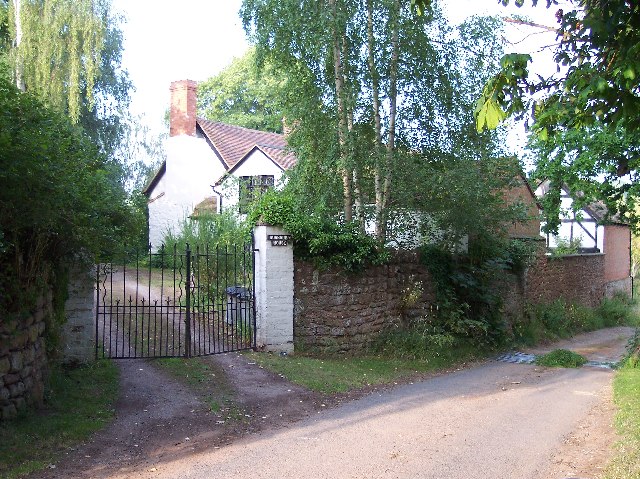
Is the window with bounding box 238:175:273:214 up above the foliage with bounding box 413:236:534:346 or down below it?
above

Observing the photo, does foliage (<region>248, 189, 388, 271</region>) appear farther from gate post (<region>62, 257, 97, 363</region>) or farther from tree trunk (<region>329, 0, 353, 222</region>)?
gate post (<region>62, 257, 97, 363</region>)

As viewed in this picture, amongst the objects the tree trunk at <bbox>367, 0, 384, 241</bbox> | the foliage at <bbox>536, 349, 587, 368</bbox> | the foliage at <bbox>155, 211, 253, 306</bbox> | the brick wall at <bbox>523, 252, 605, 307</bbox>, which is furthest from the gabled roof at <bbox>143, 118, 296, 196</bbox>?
the foliage at <bbox>536, 349, 587, 368</bbox>

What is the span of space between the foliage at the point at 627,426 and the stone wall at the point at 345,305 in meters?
4.41

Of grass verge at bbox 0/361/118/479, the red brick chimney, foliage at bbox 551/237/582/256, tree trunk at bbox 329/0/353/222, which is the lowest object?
grass verge at bbox 0/361/118/479

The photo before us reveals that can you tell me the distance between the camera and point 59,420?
6.82 meters

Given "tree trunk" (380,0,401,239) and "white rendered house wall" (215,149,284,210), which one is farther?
"white rendered house wall" (215,149,284,210)

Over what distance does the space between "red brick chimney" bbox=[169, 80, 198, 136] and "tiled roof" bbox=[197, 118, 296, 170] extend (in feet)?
1.77

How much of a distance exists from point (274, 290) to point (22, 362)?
512cm

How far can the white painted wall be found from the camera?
28562 millimetres

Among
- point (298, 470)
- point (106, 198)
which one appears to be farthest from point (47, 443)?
point (106, 198)

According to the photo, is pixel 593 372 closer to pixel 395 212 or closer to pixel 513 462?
pixel 395 212

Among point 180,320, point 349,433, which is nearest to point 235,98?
point 180,320

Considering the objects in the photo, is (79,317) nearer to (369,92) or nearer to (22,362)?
(22,362)

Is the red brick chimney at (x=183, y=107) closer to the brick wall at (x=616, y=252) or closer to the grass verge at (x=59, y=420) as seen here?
the brick wall at (x=616, y=252)
